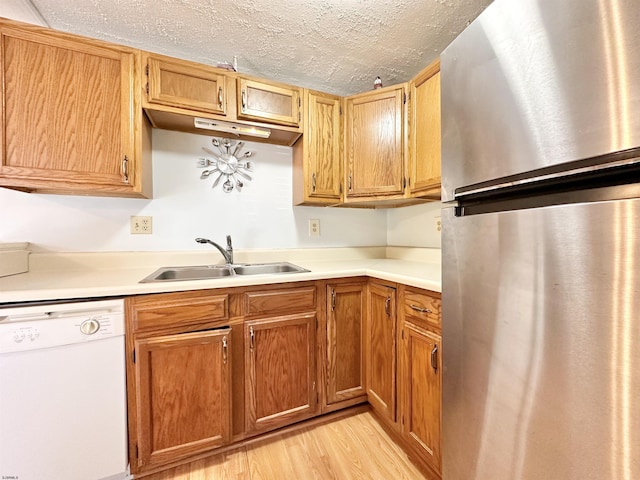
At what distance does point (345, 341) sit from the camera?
157 cm

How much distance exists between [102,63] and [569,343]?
2018mm

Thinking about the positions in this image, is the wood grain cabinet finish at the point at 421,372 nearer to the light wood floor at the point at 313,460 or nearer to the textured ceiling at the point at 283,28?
the light wood floor at the point at 313,460

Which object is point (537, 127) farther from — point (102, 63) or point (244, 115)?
point (102, 63)

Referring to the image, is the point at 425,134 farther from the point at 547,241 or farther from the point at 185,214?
the point at 185,214

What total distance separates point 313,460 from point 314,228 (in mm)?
1406

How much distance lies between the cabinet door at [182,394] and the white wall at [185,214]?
740 millimetres

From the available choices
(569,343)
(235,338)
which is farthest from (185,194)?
(569,343)

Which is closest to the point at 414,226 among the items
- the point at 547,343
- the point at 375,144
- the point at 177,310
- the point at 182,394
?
the point at 375,144

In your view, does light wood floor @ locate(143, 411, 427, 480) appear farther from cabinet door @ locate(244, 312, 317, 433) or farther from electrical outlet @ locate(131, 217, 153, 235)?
electrical outlet @ locate(131, 217, 153, 235)

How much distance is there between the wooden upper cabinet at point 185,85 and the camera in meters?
1.38

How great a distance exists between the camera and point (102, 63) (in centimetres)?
130

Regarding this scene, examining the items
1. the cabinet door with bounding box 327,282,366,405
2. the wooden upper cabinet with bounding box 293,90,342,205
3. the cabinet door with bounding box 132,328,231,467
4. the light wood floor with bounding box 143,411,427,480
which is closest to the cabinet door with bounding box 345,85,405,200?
the wooden upper cabinet with bounding box 293,90,342,205

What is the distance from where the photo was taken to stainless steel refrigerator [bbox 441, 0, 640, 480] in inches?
17.5

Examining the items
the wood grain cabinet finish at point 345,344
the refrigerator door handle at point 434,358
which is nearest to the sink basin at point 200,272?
the wood grain cabinet finish at point 345,344
